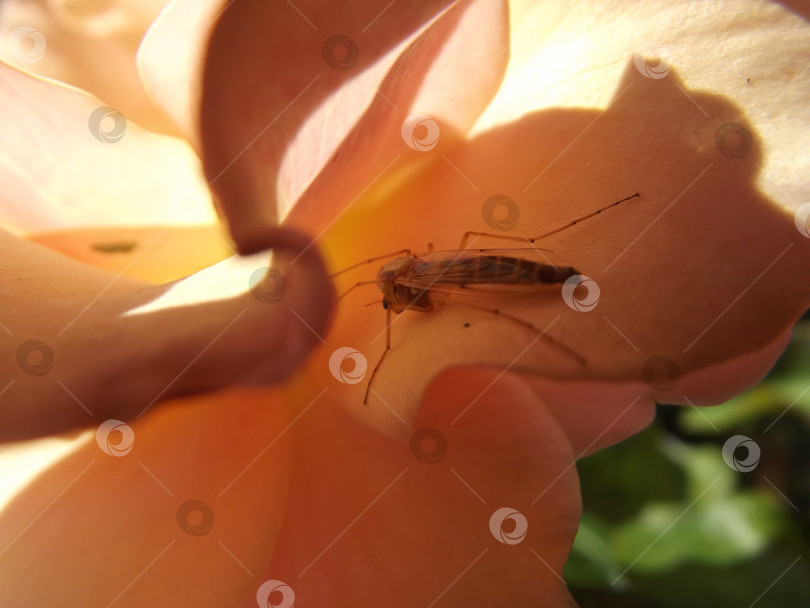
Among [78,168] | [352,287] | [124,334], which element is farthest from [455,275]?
[78,168]

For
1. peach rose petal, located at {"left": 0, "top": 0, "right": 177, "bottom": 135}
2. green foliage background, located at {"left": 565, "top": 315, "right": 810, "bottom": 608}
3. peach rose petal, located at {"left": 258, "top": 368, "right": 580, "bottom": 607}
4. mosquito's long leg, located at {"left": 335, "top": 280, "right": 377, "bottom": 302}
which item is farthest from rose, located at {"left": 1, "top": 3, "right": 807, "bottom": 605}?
green foliage background, located at {"left": 565, "top": 315, "right": 810, "bottom": 608}

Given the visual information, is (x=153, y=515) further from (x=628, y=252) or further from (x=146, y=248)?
(x=628, y=252)

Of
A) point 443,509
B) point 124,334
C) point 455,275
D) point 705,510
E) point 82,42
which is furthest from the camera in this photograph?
point 705,510

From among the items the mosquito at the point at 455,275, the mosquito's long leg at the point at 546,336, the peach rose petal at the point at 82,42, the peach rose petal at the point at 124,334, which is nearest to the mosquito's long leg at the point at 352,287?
the mosquito at the point at 455,275

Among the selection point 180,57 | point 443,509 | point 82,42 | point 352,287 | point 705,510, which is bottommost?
point 705,510

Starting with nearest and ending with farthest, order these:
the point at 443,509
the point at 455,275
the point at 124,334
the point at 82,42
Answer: the point at 124,334 < the point at 443,509 < the point at 455,275 < the point at 82,42

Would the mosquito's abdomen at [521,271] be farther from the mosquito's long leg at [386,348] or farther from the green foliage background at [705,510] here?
the green foliage background at [705,510]

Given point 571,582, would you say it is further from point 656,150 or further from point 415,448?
point 656,150

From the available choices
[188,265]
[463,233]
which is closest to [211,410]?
[188,265]
